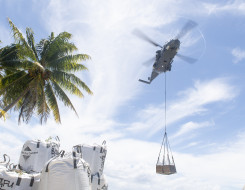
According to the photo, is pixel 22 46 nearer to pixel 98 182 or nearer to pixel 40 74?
pixel 40 74

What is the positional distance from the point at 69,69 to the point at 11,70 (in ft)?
10.7

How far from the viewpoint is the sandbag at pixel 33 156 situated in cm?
815

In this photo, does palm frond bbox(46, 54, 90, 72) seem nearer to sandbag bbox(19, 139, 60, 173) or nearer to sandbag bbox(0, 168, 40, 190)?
sandbag bbox(19, 139, 60, 173)

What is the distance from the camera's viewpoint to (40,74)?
1430 centimetres

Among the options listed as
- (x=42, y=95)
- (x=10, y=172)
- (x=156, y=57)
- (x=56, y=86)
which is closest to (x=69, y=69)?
(x=56, y=86)

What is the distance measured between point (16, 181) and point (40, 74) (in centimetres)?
942

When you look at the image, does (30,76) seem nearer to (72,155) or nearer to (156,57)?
(156,57)

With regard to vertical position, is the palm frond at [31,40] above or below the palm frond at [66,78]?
above

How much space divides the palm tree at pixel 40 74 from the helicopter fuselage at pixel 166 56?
448 cm

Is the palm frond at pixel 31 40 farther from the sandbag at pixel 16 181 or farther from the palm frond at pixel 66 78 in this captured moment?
the sandbag at pixel 16 181

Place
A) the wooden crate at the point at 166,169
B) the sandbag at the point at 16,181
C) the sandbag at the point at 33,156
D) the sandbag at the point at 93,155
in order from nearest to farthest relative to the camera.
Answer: the sandbag at the point at 16,181 → the sandbag at the point at 33,156 → the sandbag at the point at 93,155 → the wooden crate at the point at 166,169

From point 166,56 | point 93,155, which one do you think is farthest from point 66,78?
point 93,155

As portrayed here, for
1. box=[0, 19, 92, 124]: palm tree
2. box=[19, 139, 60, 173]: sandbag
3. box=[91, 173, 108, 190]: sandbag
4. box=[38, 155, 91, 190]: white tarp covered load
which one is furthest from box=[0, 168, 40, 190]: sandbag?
box=[0, 19, 92, 124]: palm tree

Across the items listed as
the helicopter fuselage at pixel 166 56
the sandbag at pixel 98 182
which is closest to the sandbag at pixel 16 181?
the sandbag at pixel 98 182
